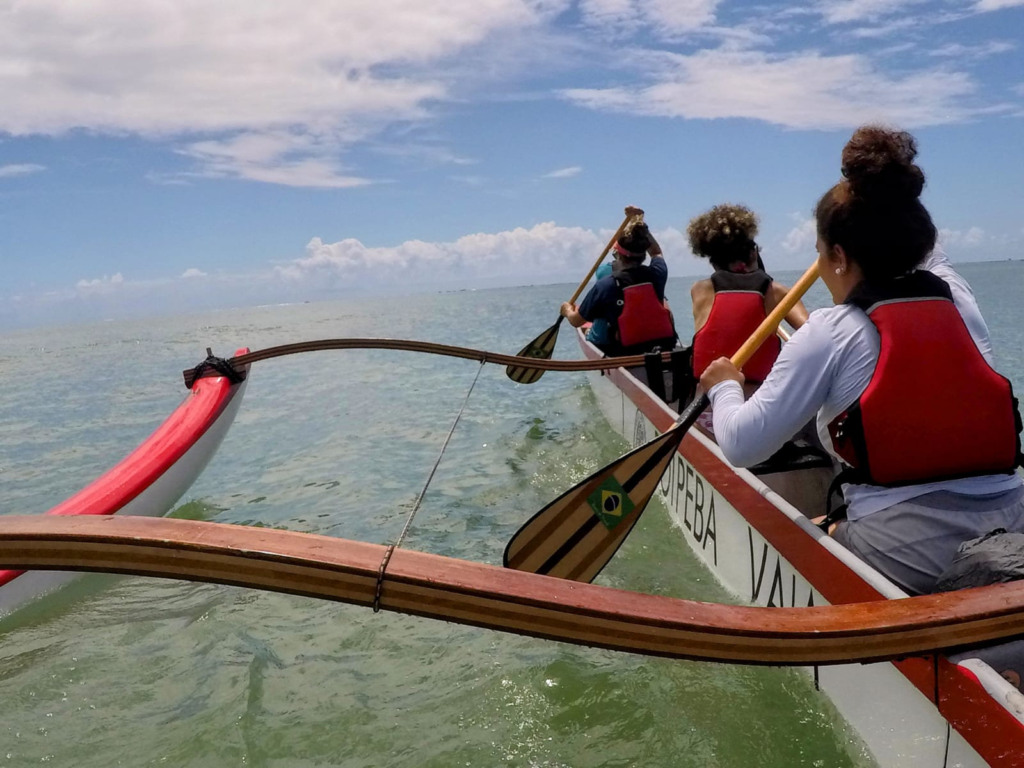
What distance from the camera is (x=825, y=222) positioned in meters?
2.00

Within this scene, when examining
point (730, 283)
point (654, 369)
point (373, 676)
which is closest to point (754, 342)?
point (730, 283)

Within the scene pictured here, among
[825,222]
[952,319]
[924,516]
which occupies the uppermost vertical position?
[825,222]

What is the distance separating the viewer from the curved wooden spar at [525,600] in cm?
131

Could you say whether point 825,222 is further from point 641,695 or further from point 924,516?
point 641,695

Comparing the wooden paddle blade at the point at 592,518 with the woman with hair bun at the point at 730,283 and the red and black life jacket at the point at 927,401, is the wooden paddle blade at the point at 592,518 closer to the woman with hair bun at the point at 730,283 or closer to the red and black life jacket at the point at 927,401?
the red and black life jacket at the point at 927,401

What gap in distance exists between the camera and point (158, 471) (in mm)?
4809

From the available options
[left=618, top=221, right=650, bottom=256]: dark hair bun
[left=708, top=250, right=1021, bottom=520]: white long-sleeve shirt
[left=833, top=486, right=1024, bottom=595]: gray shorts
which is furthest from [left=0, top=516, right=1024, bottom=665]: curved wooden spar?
[left=618, top=221, right=650, bottom=256]: dark hair bun

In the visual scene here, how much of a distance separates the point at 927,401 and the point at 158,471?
15.4ft

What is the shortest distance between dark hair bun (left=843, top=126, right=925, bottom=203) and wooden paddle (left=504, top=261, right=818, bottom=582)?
2.76ft

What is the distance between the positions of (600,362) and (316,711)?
3711 millimetres

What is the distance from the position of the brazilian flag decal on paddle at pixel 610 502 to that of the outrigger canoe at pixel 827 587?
58cm

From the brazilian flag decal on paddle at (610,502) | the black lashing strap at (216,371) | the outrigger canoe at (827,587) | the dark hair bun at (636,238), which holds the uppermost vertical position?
the dark hair bun at (636,238)

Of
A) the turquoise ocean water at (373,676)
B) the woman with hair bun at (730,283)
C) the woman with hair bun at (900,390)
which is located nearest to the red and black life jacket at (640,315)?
the turquoise ocean water at (373,676)

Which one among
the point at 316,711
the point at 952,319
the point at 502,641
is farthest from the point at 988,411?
the point at 316,711
